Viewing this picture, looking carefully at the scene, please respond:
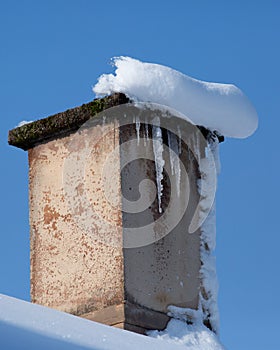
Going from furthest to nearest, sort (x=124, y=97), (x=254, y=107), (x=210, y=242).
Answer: (x=254, y=107)
(x=210, y=242)
(x=124, y=97)

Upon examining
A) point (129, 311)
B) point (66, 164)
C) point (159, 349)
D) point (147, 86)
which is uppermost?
point (147, 86)

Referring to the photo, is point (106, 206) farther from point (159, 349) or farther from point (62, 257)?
point (159, 349)

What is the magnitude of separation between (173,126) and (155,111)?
15 centimetres

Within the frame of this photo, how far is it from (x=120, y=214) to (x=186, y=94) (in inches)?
30.7

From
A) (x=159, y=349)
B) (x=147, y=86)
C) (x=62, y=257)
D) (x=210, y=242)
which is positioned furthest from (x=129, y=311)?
(x=159, y=349)

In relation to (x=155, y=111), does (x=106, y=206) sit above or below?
below

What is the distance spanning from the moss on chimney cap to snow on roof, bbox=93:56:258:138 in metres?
0.06

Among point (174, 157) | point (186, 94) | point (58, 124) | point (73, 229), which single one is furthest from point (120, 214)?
point (186, 94)

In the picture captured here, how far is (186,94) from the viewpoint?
4383 mm

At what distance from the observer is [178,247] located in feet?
13.9

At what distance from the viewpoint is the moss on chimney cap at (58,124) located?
4.16 metres

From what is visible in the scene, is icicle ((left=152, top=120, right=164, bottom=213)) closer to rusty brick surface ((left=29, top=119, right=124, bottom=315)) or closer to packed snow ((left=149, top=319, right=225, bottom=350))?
rusty brick surface ((left=29, top=119, right=124, bottom=315))

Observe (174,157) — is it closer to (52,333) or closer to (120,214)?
(120,214)

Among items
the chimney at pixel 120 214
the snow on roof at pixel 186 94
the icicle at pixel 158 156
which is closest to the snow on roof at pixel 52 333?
the chimney at pixel 120 214
